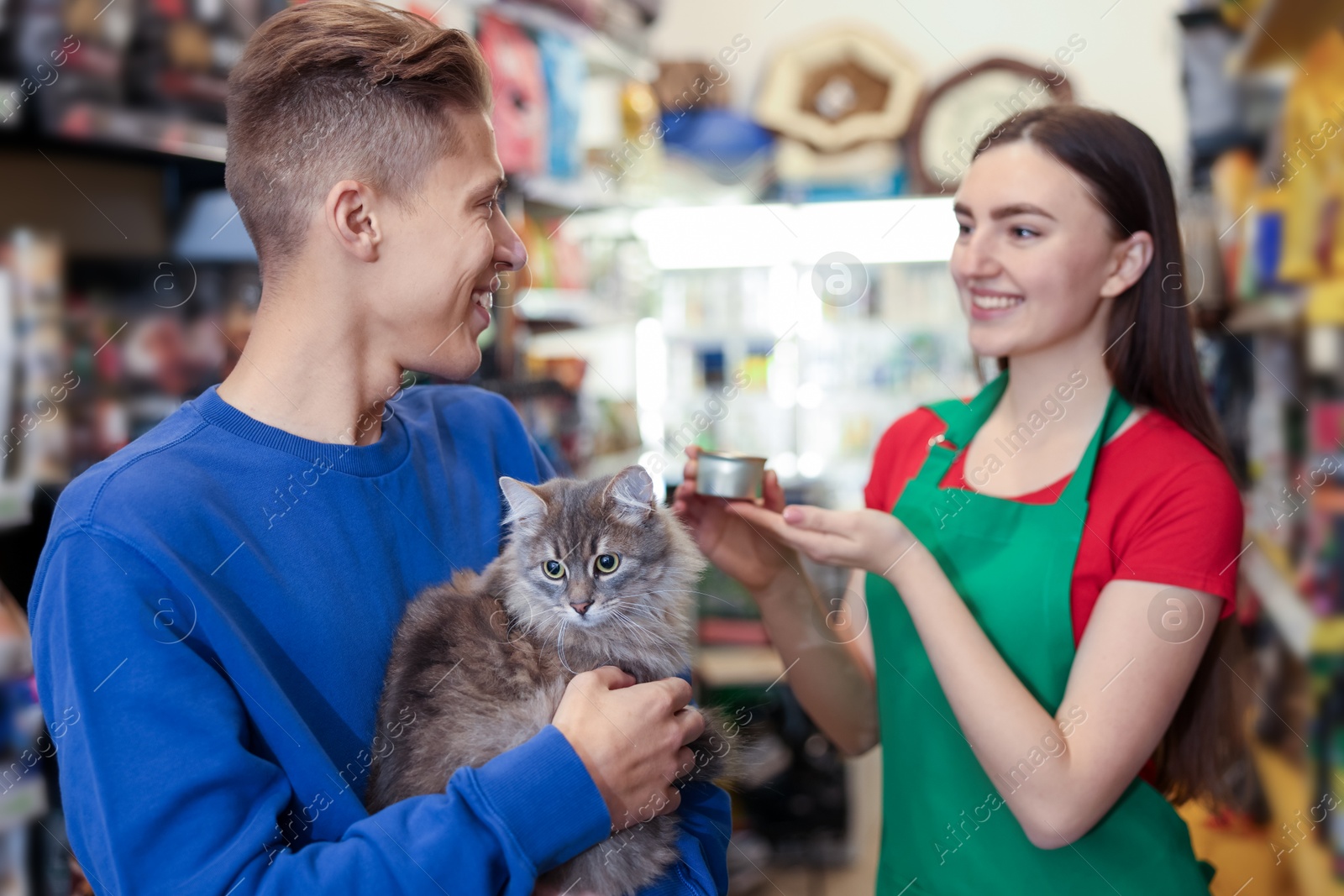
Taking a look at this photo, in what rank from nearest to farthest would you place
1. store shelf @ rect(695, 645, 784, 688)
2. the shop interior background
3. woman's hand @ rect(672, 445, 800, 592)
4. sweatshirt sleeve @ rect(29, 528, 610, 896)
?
sweatshirt sleeve @ rect(29, 528, 610, 896) → woman's hand @ rect(672, 445, 800, 592) → the shop interior background → store shelf @ rect(695, 645, 784, 688)

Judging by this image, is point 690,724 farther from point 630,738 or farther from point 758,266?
point 758,266

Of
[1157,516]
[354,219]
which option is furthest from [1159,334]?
[354,219]

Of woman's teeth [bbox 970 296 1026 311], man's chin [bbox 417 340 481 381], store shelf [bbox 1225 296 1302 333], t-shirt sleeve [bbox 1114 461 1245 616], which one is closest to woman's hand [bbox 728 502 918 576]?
t-shirt sleeve [bbox 1114 461 1245 616]

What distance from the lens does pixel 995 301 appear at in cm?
172

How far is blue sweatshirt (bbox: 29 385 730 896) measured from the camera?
974 millimetres

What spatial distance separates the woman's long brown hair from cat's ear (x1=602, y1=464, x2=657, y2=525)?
2.93 feet

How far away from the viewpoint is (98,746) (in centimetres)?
97

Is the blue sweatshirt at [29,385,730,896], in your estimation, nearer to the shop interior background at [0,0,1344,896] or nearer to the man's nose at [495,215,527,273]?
the shop interior background at [0,0,1344,896]

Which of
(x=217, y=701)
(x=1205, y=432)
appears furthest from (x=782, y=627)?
(x=217, y=701)

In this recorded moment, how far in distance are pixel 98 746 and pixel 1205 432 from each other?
1707mm

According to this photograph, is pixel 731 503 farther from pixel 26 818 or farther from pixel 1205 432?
pixel 26 818

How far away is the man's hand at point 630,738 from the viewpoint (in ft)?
3.79

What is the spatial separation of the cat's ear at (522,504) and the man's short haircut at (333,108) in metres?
0.44

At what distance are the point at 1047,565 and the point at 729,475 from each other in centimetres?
56
